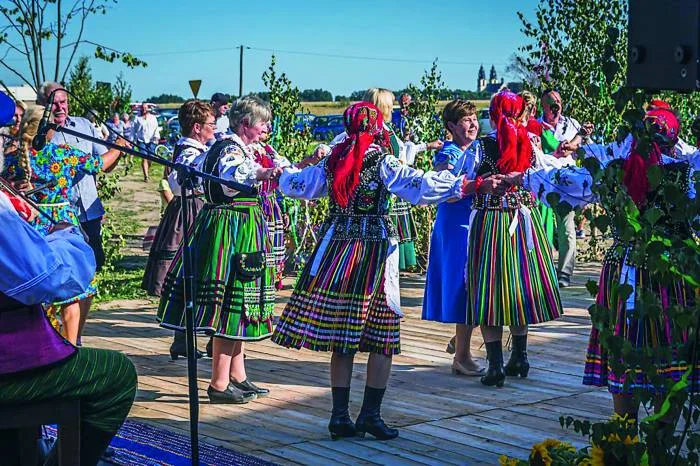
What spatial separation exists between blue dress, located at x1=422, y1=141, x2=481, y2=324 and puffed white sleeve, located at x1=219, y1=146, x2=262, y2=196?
4.05 ft

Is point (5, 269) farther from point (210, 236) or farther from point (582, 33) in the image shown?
point (582, 33)

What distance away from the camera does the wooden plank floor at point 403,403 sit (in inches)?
196

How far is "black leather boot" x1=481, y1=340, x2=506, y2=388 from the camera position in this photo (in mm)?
6133

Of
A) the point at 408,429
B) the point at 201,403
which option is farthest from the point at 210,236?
the point at 408,429

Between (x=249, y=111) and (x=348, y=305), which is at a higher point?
(x=249, y=111)

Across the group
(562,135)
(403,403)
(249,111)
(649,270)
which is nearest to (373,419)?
(403,403)

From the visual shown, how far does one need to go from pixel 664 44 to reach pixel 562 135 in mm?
6924

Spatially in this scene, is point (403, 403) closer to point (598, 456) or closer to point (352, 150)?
point (352, 150)

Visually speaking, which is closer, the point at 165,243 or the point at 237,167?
the point at 237,167

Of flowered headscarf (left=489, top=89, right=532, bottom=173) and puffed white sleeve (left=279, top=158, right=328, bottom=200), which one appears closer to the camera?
puffed white sleeve (left=279, top=158, right=328, bottom=200)

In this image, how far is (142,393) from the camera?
602 cm

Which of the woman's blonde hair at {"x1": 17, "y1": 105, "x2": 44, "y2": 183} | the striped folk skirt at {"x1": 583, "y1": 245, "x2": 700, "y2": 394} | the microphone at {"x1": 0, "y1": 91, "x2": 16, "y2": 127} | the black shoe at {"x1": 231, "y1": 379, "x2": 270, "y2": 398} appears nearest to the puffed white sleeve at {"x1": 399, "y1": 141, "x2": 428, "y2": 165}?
the black shoe at {"x1": 231, "y1": 379, "x2": 270, "y2": 398}

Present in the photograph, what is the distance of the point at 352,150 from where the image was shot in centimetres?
503

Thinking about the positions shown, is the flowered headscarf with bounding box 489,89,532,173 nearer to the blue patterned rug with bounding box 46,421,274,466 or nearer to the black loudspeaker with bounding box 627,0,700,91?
the blue patterned rug with bounding box 46,421,274,466
